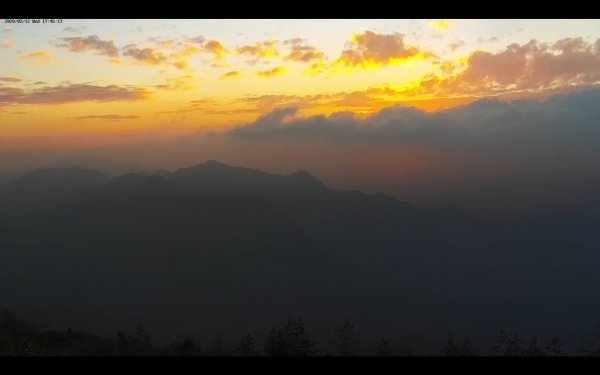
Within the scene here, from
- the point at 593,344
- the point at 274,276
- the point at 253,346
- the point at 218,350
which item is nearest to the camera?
the point at 593,344

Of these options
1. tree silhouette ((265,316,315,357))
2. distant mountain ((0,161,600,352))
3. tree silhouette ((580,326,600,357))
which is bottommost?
Answer: distant mountain ((0,161,600,352))

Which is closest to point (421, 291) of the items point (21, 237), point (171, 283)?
point (171, 283)

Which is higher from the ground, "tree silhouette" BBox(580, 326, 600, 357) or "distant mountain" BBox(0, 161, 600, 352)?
"tree silhouette" BBox(580, 326, 600, 357)

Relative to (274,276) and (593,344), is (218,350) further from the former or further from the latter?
(274,276)

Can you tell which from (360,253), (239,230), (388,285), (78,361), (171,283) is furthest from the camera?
(239,230)

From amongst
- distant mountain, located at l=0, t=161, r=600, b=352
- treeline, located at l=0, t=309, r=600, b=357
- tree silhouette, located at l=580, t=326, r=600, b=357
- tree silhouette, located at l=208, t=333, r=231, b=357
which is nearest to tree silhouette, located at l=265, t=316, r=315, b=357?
treeline, located at l=0, t=309, r=600, b=357

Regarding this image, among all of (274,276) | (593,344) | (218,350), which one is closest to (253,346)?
(218,350)

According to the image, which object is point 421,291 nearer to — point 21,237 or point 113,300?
point 113,300

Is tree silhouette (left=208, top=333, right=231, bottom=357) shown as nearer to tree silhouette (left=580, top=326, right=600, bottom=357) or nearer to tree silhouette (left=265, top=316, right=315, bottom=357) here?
tree silhouette (left=265, top=316, right=315, bottom=357)
